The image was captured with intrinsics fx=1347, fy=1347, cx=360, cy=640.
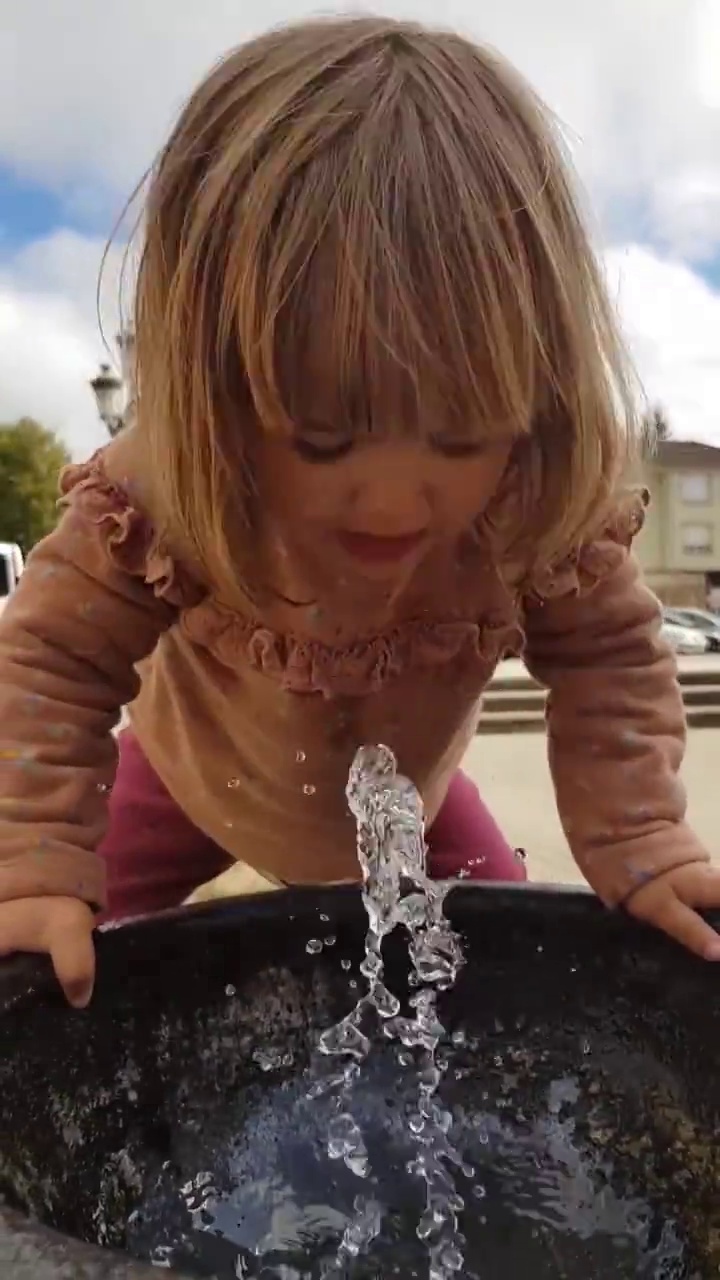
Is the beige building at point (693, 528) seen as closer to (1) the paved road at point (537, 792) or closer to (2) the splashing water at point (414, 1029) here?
(1) the paved road at point (537, 792)

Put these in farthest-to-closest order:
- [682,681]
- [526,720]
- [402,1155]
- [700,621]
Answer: [700,621] → [682,681] → [526,720] → [402,1155]

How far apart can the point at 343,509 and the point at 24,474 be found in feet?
35.5

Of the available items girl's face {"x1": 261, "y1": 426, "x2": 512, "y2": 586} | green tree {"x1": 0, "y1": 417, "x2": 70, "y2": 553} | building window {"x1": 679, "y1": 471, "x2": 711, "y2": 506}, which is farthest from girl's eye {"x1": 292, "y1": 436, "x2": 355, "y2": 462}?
building window {"x1": 679, "y1": 471, "x2": 711, "y2": 506}

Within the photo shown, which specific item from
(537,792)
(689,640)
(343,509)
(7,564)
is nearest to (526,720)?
(537,792)

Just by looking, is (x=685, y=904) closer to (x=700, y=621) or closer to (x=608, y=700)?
(x=608, y=700)

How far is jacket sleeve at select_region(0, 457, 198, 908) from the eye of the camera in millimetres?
721

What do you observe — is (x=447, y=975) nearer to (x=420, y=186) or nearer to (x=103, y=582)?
(x=103, y=582)

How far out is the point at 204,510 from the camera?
708 mm

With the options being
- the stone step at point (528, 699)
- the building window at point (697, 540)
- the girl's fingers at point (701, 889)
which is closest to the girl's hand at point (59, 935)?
the girl's fingers at point (701, 889)

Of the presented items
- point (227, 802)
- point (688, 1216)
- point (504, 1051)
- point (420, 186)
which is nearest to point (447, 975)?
point (504, 1051)

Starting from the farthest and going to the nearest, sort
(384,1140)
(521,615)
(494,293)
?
(521,615) < (384,1140) < (494,293)

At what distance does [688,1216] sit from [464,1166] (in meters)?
0.12

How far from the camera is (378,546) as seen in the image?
69cm

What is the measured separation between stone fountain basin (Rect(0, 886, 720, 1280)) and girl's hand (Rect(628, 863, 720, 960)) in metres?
0.01
